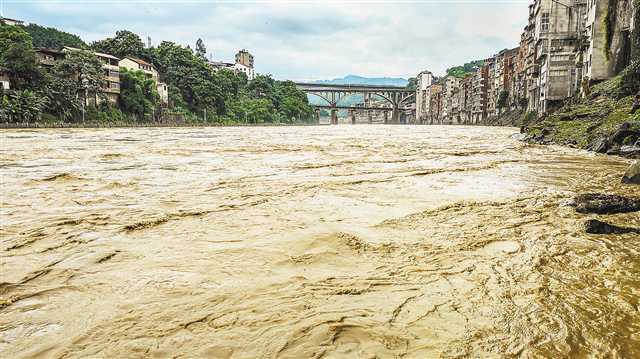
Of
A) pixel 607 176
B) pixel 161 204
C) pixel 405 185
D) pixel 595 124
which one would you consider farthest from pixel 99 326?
pixel 595 124

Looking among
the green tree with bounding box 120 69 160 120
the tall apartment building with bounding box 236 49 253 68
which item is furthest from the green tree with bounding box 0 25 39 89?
the tall apartment building with bounding box 236 49 253 68

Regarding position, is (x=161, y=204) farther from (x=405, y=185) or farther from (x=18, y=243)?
(x=405, y=185)

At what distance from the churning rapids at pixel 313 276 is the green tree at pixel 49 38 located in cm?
10249

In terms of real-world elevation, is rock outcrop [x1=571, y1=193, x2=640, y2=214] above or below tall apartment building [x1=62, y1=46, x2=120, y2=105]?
below

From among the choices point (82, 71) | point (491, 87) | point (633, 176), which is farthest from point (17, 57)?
point (491, 87)

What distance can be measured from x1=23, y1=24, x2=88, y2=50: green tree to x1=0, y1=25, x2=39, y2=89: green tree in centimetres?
4145

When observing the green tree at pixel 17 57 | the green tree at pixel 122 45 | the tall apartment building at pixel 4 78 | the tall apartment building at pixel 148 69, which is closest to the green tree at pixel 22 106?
the tall apartment building at pixel 4 78

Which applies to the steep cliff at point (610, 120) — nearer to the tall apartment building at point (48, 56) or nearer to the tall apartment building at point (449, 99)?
the tall apartment building at point (48, 56)

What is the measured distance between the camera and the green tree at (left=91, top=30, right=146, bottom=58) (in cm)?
8138

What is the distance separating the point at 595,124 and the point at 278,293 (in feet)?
80.2

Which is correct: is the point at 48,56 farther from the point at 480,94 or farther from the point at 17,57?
the point at 480,94

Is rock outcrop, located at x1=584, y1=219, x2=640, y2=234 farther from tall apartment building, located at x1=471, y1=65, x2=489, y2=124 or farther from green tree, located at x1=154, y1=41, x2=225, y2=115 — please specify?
tall apartment building, located at x1=471, y1=65, x2=489, y2=124

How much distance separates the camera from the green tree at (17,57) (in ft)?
167

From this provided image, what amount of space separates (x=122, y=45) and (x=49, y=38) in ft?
96.4
